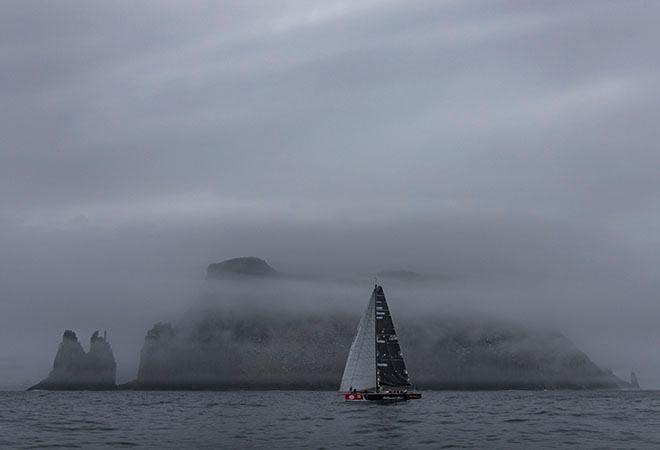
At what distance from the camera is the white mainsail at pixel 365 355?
502 ft

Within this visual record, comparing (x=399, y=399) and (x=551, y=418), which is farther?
(x=399, y=399)

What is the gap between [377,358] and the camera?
151750 millimetres

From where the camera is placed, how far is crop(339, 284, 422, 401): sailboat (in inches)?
5989

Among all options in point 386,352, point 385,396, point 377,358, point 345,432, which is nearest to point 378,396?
point 385,396

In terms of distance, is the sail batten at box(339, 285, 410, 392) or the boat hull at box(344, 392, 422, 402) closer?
the boat hull at box(344, 392, 422, 402)

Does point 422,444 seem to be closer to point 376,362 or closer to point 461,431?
point 461,431

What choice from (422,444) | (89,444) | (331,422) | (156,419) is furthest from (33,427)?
(422,444)

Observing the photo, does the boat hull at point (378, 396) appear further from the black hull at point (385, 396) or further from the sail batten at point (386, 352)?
the sail batten at point (386, 352)

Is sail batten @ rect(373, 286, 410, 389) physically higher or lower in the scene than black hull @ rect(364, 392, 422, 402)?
higher

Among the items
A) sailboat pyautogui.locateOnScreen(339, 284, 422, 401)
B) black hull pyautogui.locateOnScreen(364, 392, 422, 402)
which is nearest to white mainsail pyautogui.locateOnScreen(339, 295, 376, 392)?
sailboat pyautogui.locateOnScreen(339, 284, 422, 401)

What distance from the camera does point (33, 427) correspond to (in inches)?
4090

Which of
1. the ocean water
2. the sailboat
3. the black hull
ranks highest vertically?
Answer: the sailboat

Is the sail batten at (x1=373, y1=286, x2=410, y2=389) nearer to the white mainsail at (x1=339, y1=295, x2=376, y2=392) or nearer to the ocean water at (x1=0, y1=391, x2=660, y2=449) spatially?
the white mainsail at (x1=339, y1=295, x2=376, y2=392)

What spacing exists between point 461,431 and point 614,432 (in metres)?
18.8
